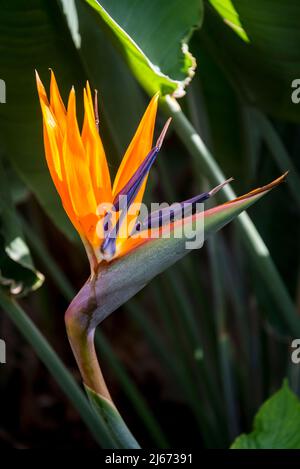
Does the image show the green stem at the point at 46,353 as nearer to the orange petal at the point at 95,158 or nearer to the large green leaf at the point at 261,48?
the orange petal at the point at 95,158

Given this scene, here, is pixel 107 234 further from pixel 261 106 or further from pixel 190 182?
pixel 190 182

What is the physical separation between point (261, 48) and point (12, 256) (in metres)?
0.49

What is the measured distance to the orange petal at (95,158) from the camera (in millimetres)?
802

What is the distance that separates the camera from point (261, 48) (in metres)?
1.13

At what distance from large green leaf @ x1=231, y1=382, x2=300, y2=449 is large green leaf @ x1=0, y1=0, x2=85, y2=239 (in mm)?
448

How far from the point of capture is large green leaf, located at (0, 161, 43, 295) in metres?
1.07

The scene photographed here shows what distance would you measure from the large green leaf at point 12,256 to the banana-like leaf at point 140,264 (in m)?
0.25

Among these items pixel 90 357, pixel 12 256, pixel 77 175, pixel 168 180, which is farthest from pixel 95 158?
pixel 168 180

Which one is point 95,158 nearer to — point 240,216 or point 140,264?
point 140,264

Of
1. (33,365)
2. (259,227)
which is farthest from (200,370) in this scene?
(33,365)

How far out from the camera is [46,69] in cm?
111

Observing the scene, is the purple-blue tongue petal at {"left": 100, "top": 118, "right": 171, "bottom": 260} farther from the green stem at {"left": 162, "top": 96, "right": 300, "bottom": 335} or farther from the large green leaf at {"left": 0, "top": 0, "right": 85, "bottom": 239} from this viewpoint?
the large green leaf at {"left": 0, "top": 0, "right": 85, "bottom": 239}

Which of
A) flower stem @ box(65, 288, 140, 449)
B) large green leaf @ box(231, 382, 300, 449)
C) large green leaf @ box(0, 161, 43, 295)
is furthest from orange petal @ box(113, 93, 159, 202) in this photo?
large green leaf @ box(231, 382, 300, 449)

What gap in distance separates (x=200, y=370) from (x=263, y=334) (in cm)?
16
